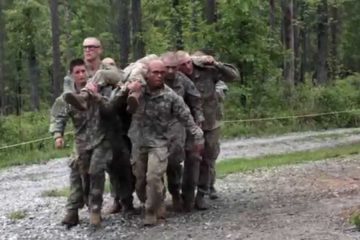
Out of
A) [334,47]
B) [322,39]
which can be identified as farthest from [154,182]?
[334,47]

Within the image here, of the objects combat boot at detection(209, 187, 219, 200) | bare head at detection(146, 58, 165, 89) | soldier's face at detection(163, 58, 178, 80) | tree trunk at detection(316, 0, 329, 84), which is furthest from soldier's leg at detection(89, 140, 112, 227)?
tree trunk at detection(316, 0, 329, 84)

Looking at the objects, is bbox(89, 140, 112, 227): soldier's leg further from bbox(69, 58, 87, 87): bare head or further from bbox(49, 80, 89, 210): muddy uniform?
bbox(69, 58, 87, 87): bare head

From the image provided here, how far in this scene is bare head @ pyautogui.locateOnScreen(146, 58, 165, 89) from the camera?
913 cm

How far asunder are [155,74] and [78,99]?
1021 millimetres

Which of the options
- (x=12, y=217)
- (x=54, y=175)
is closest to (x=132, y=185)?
(x=12, y=217)

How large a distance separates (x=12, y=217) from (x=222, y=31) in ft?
51.0

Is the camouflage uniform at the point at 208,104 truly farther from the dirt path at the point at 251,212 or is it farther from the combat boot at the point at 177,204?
the dirt path at the point at 251,212

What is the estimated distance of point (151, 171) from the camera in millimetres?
9164

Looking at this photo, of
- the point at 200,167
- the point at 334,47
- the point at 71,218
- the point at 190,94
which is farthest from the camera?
the point at 334,47

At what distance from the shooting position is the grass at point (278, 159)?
1564 centimetres

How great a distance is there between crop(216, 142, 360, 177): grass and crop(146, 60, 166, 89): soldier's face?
5.57 meters

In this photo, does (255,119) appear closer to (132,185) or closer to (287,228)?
(132,185)

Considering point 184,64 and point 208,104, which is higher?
point 184,64

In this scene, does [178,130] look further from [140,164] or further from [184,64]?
[184,64]
